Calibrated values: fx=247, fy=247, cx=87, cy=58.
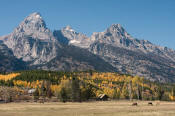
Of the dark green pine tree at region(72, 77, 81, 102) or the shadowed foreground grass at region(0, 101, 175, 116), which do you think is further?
the dark green pine tree at region(72, 77, 81, 102)

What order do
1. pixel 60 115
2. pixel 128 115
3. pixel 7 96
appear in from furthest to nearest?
pixel 7 96, pixel 60 115, pixel 128 115

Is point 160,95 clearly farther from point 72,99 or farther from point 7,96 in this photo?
point 7,96

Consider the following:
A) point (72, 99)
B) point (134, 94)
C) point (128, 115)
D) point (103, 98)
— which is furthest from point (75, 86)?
point (128, 115)

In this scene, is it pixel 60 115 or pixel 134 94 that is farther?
pixel 134 94

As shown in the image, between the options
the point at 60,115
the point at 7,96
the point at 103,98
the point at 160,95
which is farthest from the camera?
the point at 160,95

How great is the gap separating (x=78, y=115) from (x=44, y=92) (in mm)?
143742

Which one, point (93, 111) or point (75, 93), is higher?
point (75, 93)

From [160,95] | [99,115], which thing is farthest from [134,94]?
[99,115]

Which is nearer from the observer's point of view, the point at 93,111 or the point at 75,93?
the point at 93,111

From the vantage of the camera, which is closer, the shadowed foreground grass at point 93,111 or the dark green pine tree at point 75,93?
the shadowed foreground grass at point 93,111

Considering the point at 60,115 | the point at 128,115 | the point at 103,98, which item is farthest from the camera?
the point at 103,98

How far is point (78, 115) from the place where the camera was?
48438mm

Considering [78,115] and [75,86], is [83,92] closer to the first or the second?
[75,86]

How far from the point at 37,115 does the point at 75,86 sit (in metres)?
93.0
